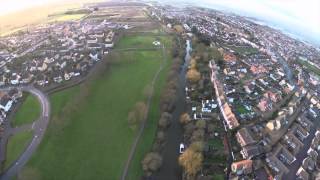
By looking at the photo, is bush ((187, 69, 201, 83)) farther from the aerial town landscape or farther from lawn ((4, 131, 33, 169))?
lawn ((4, 131, 33, 169))

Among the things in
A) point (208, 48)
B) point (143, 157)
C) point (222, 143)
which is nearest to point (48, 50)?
point (208, 48)

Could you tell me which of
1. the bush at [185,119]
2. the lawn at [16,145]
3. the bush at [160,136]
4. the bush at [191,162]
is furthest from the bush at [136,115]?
the lawn at [16,145]

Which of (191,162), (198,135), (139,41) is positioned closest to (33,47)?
(139,41)

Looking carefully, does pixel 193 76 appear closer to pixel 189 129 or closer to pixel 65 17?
pixel 189 129

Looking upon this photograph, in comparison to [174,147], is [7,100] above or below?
above

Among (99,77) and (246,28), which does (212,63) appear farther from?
(246,28)

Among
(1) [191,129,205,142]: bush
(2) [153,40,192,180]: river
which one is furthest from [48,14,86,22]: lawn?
(1) [191,129,205,142]: bush

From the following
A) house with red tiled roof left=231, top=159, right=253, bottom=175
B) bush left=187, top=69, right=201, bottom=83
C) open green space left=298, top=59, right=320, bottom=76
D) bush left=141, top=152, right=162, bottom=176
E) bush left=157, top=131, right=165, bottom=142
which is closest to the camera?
bush left=141, top=152, right=162, bottom=176
